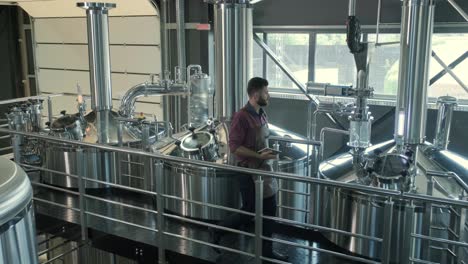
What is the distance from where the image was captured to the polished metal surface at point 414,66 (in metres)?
3.59

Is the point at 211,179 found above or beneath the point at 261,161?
beneath

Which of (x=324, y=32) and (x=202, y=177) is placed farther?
(x=324, y=32)

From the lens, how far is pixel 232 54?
14.5ft

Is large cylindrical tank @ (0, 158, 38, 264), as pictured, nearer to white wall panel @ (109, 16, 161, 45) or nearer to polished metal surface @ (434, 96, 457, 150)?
polished metal surface @ (434, 96, 457, 150)

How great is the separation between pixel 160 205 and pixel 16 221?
7.49 ft

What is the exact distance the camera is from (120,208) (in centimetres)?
470

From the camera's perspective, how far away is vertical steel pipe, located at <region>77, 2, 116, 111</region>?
528cm

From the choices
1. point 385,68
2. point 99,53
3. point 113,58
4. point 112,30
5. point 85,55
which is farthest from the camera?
point 85,55

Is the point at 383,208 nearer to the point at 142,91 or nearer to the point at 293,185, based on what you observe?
the point at 293,185

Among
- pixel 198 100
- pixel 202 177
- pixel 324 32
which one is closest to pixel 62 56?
pixel 198 100

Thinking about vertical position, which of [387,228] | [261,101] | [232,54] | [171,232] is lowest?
[171,232]

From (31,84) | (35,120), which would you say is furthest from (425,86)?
(31,84)

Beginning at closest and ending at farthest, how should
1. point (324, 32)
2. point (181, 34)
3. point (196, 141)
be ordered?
point (196, 141), point (324, 32), point (181, 34)

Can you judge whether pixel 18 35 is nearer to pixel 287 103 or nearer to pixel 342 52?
pixel 287 103
